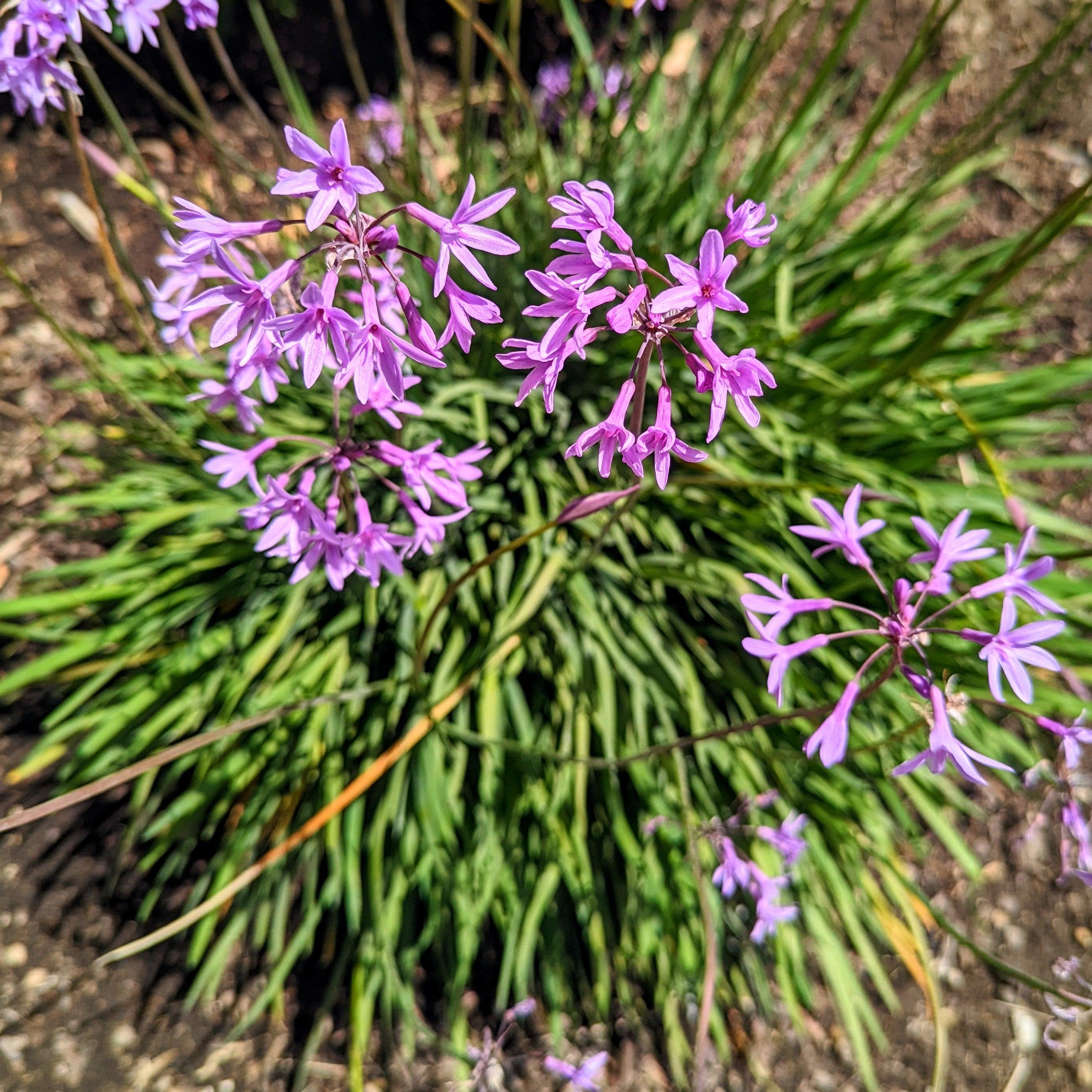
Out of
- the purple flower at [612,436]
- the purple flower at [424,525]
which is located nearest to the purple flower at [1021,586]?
the purple flower at [612,436]

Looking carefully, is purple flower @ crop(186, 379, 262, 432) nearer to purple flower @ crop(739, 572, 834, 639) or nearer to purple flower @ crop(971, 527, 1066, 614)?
purple flower @ crop(739, 572, 834, 639)

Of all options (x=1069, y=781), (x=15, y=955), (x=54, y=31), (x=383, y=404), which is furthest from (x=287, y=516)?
(x=15, y=955)

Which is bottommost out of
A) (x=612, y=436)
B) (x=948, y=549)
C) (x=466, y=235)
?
(x=948, y=549)

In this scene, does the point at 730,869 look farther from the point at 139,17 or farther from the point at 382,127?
the point at 382,127

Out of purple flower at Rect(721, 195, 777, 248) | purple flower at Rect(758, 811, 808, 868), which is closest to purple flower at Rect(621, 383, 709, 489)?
purple flower at Rect(721, 195, 777, 248)

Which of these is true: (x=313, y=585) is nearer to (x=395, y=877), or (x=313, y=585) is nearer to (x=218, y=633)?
(x=218, y=633)

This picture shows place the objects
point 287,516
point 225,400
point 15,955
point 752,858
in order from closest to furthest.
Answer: point 287,516, point 225,400, point 752,858, point 15,955

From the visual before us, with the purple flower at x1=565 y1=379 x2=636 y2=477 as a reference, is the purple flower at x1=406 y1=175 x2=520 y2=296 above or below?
above
